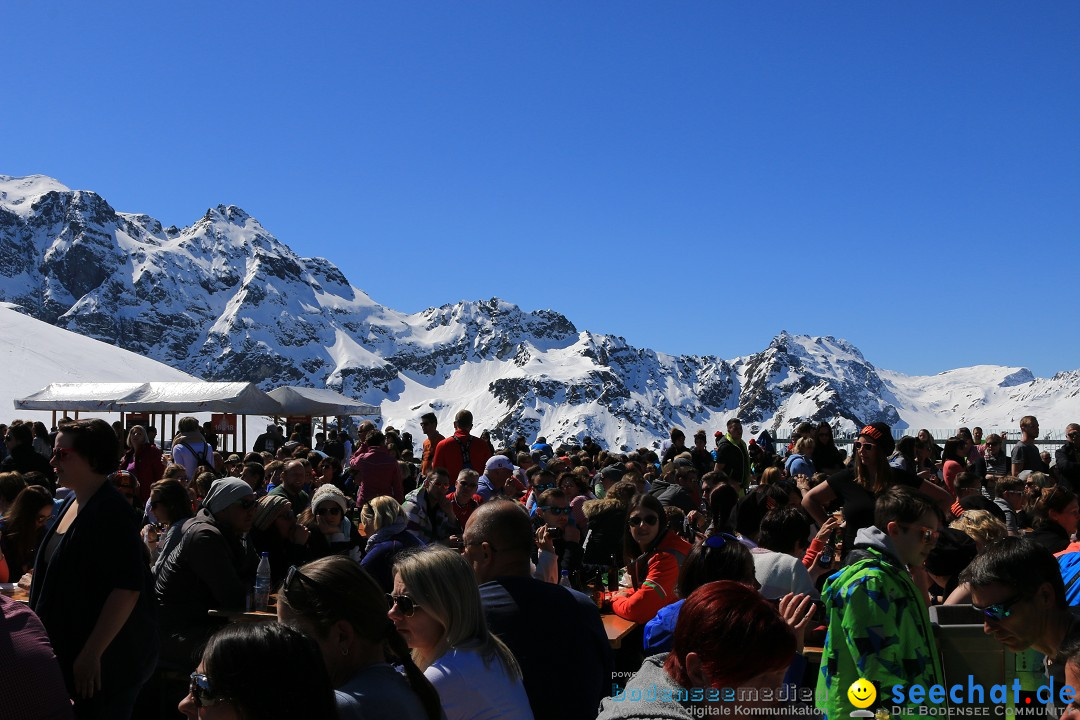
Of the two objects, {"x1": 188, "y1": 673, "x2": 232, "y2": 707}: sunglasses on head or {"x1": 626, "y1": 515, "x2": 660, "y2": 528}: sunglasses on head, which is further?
{"x1": 626, "y1": 515, "x2": 660, "y2": 528}: sunglasses on head

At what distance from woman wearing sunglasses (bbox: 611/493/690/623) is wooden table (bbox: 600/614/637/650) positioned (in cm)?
12

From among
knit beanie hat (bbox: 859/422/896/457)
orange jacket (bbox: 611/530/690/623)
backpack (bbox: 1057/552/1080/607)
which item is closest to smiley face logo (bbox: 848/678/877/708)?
backpack (bbox: 1057/552/1080/607)

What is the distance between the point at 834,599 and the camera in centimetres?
297

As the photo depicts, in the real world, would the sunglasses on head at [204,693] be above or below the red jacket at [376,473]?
below

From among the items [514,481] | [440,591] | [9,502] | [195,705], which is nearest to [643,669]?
[440,591]

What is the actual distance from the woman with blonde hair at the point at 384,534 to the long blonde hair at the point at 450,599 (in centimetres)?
229

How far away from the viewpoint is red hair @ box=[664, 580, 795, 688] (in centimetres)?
198

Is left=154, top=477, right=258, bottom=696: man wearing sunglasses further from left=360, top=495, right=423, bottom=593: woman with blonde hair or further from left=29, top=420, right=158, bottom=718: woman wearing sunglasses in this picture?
left=29, top=420, right=158, bottom=718: woman wearing sunglasses

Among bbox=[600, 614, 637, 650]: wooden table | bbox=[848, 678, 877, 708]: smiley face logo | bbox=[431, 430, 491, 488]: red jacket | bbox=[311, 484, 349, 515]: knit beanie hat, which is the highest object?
bbox=[431, 430, 491, 488]: red jacket

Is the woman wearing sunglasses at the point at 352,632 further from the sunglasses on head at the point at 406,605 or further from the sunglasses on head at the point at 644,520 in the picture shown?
the sunglasses on head at the point at 644,520

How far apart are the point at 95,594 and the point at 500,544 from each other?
147cm

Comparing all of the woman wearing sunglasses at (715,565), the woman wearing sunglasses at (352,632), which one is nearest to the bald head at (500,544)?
the woman wearing sunglasses at (715,565)

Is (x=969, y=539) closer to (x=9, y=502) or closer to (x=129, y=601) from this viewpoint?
(x=129, y=601)

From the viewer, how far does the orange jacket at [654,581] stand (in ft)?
A: 15.3
